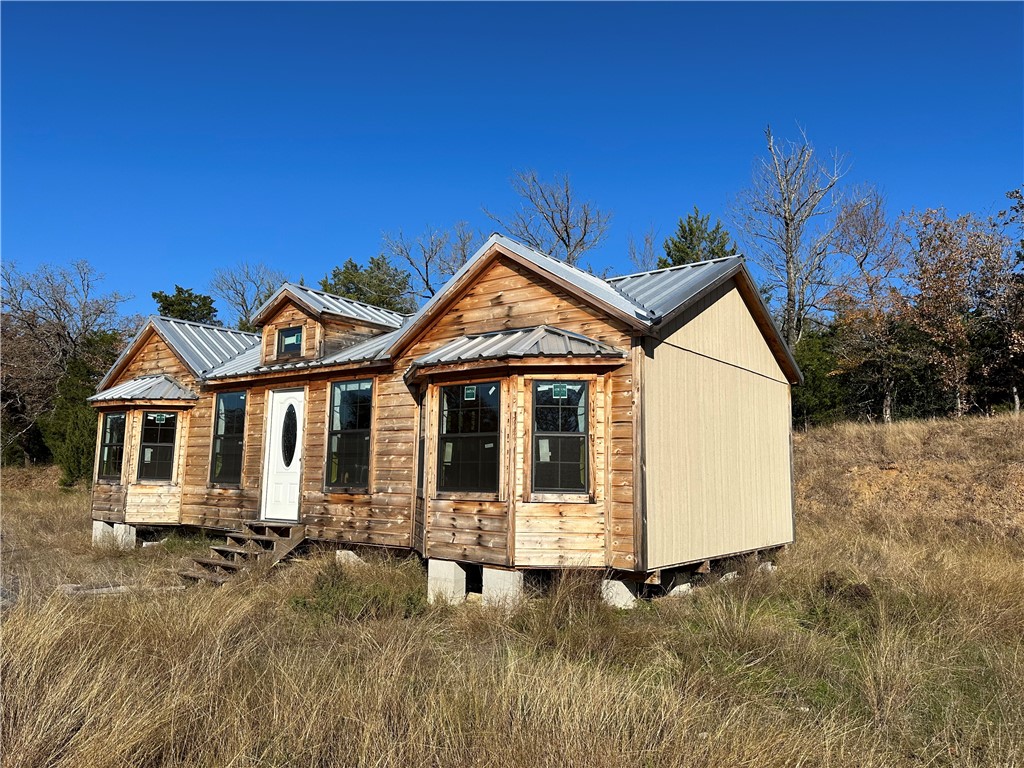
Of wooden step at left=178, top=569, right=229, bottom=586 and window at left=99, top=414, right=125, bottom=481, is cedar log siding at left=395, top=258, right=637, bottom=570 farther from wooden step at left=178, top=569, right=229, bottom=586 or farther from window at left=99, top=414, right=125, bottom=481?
window at left=99, top=414, right=125, bottom=481

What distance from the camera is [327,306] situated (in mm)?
14352

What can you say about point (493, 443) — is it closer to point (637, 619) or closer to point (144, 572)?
point (637, 619)

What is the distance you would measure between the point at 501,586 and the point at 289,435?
21.1ft

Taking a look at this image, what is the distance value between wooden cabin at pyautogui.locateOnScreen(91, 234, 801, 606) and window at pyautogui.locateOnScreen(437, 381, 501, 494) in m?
0.03

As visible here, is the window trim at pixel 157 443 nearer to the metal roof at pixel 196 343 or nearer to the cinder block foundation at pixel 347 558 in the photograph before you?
the metal roof at pixel 196 343

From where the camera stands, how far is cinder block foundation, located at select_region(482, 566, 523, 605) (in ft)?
30.6

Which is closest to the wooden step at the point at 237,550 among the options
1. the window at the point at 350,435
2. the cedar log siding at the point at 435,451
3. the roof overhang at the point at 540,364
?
the cedar log siding at the point at 435,451

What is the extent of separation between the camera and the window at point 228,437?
583 inches

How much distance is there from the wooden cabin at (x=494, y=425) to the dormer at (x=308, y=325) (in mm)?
45

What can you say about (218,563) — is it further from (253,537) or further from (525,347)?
(525,347)

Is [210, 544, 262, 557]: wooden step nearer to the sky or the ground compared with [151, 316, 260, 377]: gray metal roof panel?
nearer to the ground

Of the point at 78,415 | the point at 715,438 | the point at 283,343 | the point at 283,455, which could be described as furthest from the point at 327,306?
the point at 78,415

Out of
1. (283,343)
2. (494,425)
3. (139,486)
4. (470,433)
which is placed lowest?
(139,486)

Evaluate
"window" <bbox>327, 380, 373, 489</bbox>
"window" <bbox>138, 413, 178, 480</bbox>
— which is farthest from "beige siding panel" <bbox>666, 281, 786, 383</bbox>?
"window" <bbox>138, 413, 178, 480</bbox>
